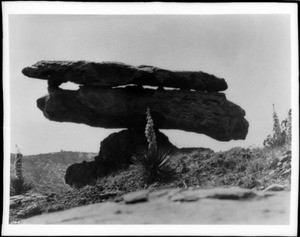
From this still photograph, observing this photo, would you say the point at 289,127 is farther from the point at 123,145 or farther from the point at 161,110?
the point at 123,145

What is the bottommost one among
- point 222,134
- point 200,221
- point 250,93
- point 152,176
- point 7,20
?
point 200,221

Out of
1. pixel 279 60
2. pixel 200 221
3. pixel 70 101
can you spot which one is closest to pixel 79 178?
pixel 70 101

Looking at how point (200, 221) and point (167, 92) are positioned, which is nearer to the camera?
point (200, 221)

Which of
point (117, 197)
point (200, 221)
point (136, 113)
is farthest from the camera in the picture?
point (136, 113)

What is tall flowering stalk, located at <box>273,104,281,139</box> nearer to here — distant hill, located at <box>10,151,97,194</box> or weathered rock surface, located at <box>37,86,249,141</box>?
weathered rock surface, located at <box>37,86,249,141</box>

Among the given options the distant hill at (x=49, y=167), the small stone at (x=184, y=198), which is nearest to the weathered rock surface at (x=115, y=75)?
the distant hill at (x=49, y=167)

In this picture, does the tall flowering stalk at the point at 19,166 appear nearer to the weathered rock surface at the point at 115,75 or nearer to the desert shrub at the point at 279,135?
the weathered rock surface at the point at 115,75

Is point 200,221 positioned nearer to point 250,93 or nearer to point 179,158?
point 179,158
